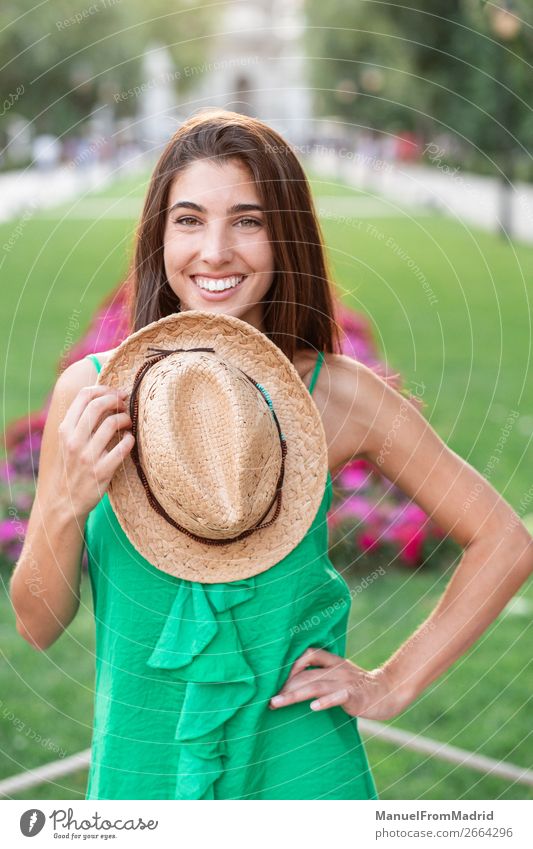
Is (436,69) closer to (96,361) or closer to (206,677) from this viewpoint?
(96,361)

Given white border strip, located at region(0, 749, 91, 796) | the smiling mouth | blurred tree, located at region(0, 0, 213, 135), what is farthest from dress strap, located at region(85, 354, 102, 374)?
blurred tree, located at region(0, 0, 213, 135)

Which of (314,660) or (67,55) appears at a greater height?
(67,55)

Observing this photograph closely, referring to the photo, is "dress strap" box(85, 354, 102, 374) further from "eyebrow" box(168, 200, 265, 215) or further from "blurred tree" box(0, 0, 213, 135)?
"blurred tree" box(0, 0, 213, 135)

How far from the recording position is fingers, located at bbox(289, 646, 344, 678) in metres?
2.22

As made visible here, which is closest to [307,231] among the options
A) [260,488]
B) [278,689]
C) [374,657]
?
[260,488]

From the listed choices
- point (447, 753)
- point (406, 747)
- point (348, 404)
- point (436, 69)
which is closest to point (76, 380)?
point (348, 404)

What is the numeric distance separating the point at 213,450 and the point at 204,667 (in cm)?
44

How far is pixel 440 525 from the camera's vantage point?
2.34 meters

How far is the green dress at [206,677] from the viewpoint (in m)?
2.16

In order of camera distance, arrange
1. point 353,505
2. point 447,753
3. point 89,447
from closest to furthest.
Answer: point 89,447
point 447,753
point 353,505

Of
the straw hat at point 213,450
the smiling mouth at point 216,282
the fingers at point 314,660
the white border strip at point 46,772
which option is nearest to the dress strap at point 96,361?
the straw hat at point 213,450

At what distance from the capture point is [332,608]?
2279 mm

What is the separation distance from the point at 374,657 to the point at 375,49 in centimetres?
1751

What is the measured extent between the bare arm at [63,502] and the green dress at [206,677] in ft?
0.37
